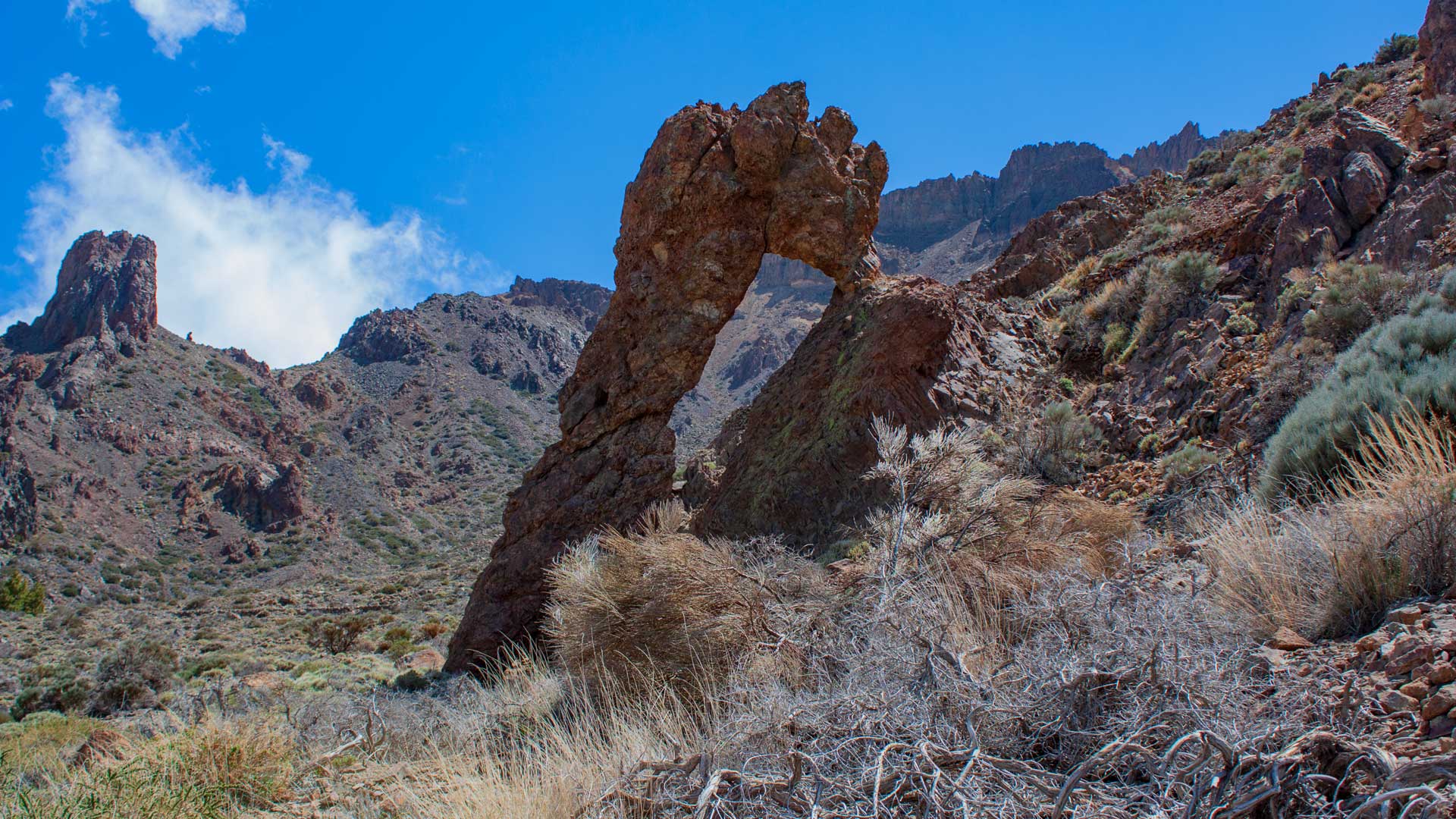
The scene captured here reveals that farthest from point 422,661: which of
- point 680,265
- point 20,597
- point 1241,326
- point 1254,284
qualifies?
point 20,597

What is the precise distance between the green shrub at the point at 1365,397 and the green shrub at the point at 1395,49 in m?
26.4

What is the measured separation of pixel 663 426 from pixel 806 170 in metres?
4.43

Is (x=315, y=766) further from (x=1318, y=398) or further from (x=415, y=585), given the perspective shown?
(x=415, y=585)

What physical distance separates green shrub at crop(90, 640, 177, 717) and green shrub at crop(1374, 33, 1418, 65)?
128 feet

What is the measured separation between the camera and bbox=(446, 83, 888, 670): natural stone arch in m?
11.1

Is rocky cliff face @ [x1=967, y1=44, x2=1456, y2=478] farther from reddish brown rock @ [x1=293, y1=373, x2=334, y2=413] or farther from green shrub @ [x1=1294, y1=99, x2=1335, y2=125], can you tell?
reddish brown rock @ [x1=293, y1=373, x2=334, y2=413]

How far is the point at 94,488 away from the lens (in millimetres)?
45844

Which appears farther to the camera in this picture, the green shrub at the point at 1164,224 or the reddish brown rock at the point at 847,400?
the green shrub at the point at 1164,224

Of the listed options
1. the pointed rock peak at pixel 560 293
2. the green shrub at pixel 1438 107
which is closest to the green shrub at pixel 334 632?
the green shrub at pixel 1438 107

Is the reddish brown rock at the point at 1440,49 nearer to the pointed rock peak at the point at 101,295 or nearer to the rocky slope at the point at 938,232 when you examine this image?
the rocky slope at the point at 938,232

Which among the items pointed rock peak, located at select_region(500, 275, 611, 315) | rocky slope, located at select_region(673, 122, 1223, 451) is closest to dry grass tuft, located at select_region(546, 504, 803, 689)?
rocky slope, located at select_region(673, 122, 1223, 451)

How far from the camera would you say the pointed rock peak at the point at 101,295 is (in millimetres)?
60719

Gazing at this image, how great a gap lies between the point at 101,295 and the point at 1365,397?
262 feet

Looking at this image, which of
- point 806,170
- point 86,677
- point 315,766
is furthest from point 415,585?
point 315,766
